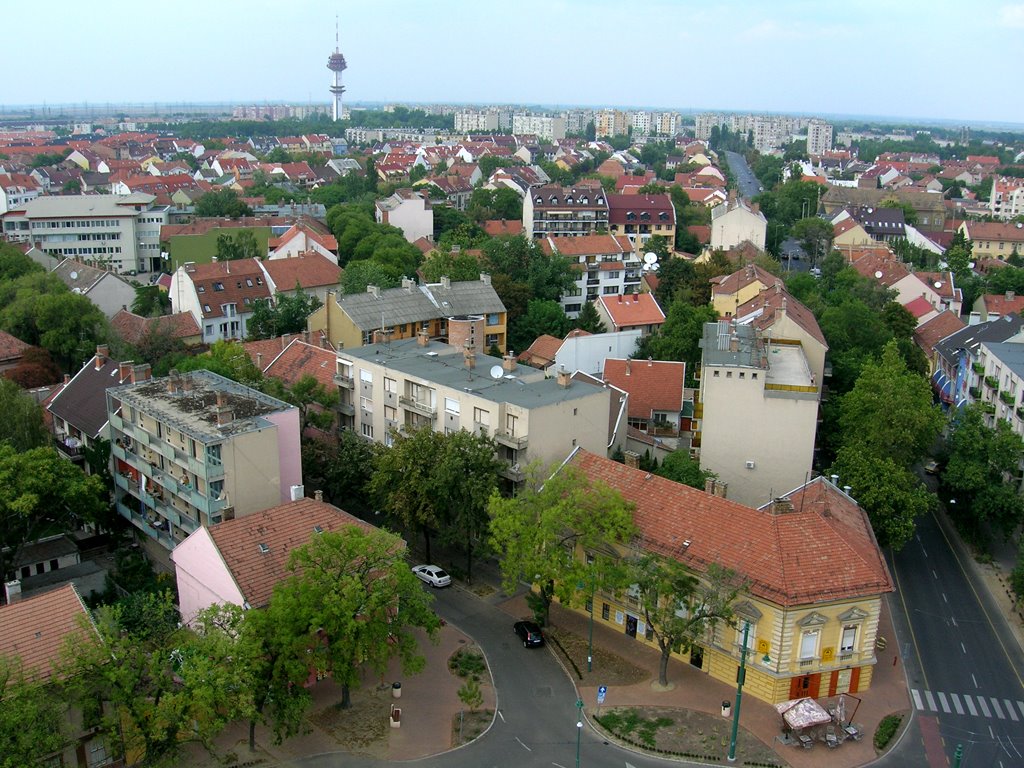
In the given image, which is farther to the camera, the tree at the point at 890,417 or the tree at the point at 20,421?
the tree at the point at 890,417

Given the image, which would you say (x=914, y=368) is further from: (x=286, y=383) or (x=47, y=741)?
(x=47, y=741)

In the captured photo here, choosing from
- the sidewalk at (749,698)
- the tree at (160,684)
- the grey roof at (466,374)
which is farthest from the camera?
the grey roof at (466,374)

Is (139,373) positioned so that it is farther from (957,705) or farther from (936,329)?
(936,329)

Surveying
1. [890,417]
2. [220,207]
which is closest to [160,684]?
[890,417]

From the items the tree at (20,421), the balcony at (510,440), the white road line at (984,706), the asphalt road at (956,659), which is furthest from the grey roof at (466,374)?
the white road line at (984,706)

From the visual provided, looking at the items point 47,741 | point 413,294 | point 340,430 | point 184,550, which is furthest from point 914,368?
point 47,741

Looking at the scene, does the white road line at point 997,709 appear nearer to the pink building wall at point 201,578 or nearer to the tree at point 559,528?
the tree at point 559,528

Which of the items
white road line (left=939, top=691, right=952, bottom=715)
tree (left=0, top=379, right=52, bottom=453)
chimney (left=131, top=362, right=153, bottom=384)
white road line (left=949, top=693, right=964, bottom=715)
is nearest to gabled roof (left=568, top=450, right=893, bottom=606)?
white road line (left=939, top=691, right=952, bottom=715)
